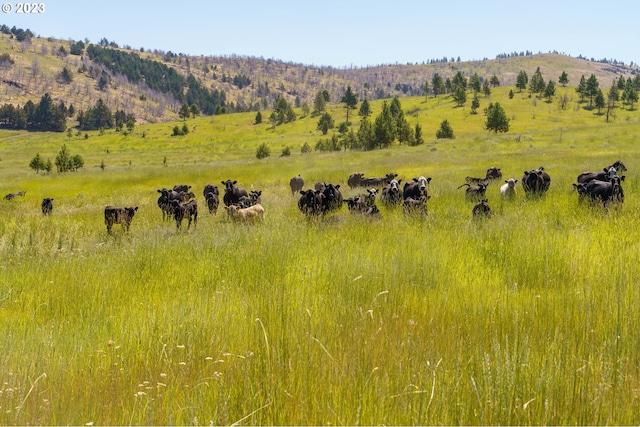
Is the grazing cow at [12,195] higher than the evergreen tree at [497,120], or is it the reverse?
the evergreen tree at [497,120]

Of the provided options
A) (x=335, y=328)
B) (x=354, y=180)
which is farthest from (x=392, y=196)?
(x=335, y=328)

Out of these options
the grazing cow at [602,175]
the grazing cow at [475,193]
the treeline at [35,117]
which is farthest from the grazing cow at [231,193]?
the treeline at [35,117]

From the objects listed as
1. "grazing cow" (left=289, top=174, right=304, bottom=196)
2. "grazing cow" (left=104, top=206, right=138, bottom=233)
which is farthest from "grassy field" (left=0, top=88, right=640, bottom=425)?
"grazing cow" (left=289, top=174, right=304, bottom=196)

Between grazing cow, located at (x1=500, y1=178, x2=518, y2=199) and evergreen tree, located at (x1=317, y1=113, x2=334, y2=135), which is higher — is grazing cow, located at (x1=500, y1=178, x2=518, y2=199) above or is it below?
below

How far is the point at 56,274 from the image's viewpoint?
6.42m

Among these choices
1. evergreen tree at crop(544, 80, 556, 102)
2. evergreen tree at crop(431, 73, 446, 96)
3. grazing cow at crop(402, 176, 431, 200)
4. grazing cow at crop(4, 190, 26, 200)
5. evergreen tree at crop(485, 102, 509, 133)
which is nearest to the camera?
grazing cow at crop(402, 176, 431, 200)

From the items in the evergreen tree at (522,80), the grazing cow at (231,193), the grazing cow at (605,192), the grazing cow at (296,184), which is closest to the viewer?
the grazing cow at (605,192)

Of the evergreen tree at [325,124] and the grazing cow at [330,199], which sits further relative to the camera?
the evergreen tree at [325,124]

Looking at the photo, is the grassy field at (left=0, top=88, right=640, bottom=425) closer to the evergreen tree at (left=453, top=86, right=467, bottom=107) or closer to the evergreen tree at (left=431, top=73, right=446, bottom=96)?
the evergreen tree at (left=453, top=86, right=467, bottom=107)

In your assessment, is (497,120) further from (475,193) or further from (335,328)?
(335,328)

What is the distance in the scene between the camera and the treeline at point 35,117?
160 m

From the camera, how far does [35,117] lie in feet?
526

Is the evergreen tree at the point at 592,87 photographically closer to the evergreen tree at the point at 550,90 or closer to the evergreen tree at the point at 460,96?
the evergreen tree at the point at 550,90

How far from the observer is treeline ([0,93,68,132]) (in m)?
160
